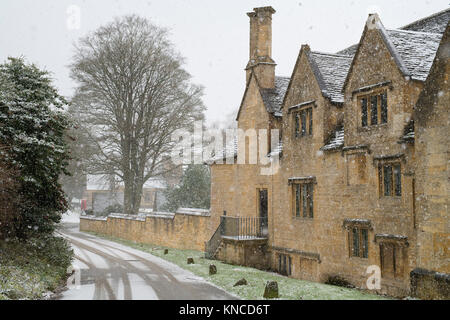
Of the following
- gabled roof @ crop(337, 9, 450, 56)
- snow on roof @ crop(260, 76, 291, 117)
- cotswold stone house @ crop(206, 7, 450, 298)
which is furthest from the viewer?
snow on roof @ crop(260, 76, 291, 117)

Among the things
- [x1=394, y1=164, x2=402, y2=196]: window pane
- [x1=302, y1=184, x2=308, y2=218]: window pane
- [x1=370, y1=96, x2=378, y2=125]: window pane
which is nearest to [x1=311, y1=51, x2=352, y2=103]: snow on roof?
[x1=370, y1=96, x2=378, y2=125]: window pane

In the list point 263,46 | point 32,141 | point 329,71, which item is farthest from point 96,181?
point 329,71

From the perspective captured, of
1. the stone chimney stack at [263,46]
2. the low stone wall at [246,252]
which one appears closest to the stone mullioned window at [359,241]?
the low stone wall at [246,252]

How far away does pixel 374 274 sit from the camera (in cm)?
1472

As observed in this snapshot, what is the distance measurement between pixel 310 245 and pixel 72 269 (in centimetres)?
903

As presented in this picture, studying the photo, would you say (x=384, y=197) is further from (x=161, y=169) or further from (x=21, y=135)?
(x=161, y=169)

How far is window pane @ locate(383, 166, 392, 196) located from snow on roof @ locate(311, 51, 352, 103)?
3775 mm

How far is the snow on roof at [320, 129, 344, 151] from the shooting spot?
1633cm

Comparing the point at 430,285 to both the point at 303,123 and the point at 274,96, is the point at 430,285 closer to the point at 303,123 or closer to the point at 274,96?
the point at 303,123

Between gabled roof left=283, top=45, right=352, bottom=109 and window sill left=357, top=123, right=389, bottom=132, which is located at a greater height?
gabled roof left=283, top=45, right=352, bottom=109

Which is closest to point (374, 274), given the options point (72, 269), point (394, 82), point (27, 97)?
point (394, 82)

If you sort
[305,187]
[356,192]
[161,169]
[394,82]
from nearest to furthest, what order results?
[394,82], [356,192], [305,187], [161,169]

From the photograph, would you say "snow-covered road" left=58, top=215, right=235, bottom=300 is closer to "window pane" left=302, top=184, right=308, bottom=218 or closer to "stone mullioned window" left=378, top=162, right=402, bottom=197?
"window pane" left=302, top=184, right=308, bottom=218
